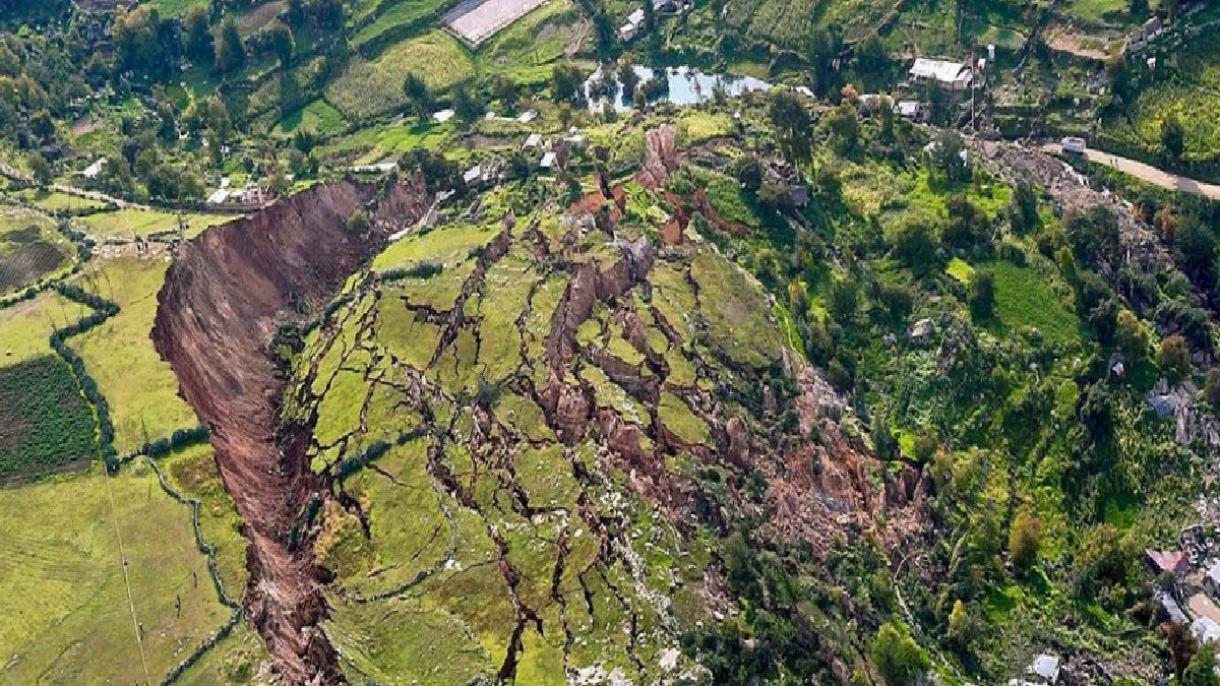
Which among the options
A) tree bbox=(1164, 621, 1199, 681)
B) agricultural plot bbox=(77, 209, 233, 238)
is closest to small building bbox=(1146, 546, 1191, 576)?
tree bbox=(1164, 621, 1199, 681)

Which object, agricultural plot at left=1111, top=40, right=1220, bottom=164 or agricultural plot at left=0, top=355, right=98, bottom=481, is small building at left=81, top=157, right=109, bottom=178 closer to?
agricultural plot at left=0, top=355, right=98, bottom=481

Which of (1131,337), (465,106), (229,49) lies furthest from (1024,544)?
(229,49)

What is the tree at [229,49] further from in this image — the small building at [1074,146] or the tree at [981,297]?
the small building at [1074,146]

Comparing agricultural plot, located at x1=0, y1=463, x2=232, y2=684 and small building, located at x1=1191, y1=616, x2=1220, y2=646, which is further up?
agricultural plot, located at x1=0, y1=463, x2=232, y2=684

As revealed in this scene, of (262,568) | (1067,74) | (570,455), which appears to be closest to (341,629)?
(262,568)

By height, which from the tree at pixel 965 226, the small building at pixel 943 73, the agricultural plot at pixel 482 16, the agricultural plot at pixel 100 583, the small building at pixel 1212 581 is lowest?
the small building at pixel 1212 581

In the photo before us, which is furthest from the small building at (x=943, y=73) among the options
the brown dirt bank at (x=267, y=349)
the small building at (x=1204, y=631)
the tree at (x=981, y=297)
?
the small building at (x=1204, y=631)
